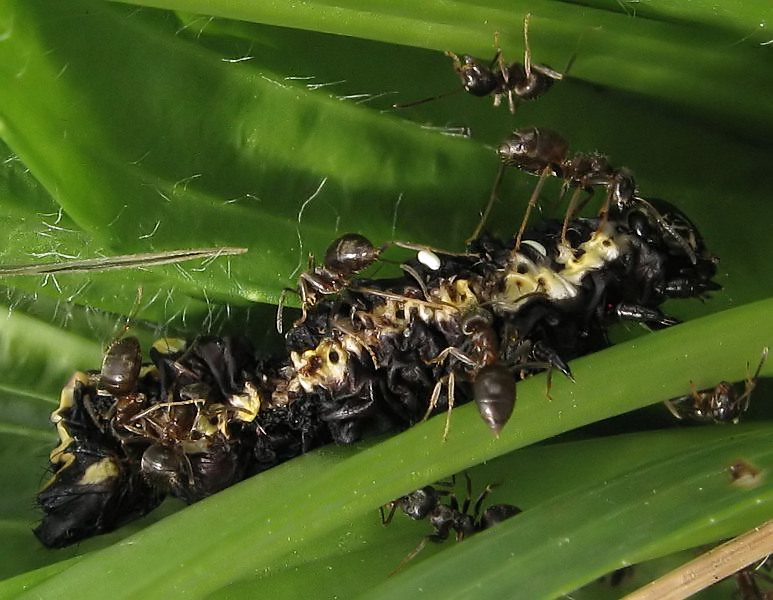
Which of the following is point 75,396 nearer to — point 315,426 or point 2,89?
Result: point 315,426

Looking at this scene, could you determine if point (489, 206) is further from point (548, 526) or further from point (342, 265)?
point (548, 526)

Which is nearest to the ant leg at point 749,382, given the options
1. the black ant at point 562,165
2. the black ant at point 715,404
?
the black ant at point 715,404

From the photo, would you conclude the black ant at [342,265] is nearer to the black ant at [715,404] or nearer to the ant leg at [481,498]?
the ant leg at [481,498]

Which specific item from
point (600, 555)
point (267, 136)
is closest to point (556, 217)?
point (267, 136)

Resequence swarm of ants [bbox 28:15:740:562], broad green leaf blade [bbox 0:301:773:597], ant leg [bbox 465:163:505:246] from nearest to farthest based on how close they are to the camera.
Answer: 1. broad green leaf blade [bbox 0:301:773:597]
2. swarm of ants [bbox 28:15:740:562]
3. ant leg [bbox 465:163:505:246]

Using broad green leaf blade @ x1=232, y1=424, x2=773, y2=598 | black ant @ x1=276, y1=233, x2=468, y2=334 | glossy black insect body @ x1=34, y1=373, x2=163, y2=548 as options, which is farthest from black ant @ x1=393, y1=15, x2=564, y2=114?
glossy black insect body @ x1=34, y1=373, x2=163, y2=548

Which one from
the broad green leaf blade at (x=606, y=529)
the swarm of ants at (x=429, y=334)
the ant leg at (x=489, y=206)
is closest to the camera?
the broad green leaf blade at (x=606, y=529)

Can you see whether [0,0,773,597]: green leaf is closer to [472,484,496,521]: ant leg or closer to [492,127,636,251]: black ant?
[472,484,496,521]: ant leg
